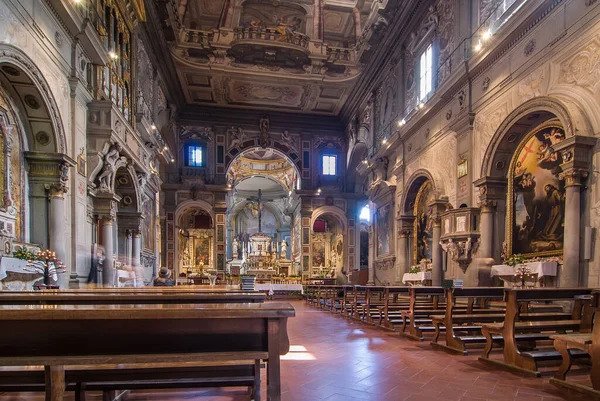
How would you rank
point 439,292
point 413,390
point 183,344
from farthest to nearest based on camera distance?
point 439,292, point 413,390, point 183,344

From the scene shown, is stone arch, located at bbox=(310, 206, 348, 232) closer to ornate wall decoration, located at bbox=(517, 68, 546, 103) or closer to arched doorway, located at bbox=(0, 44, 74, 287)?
ornate wall decoration, located at bbox=(517, 68, 546, 103)

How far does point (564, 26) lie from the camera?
296 inches

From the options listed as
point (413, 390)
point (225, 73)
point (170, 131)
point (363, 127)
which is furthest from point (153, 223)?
point (413, 390)

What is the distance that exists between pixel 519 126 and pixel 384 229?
9.43 meters

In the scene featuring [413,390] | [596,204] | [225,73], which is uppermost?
[225,73]

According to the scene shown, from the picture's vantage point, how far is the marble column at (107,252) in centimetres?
1002

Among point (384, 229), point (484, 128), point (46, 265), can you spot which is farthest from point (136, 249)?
point (484, 128)

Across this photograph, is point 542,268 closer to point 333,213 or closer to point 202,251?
point 333,213

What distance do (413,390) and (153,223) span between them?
46.4ft

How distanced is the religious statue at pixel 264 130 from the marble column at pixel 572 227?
17.7 meters

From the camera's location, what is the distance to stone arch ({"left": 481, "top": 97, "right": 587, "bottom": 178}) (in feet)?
23.5

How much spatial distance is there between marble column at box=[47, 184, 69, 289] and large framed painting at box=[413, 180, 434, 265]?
1015 centimetres

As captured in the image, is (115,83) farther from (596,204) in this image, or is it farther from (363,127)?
(363,127)

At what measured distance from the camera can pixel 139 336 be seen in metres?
2.35
